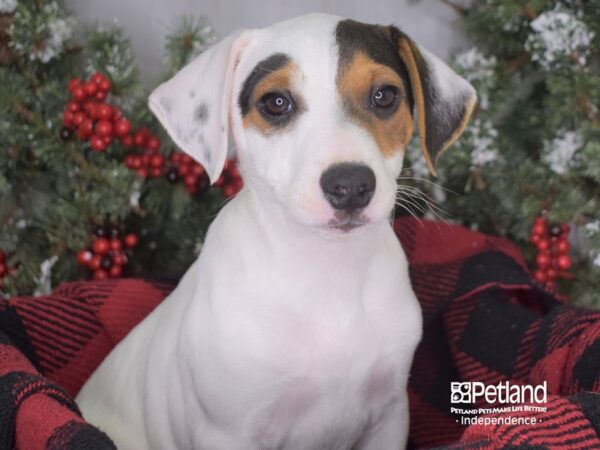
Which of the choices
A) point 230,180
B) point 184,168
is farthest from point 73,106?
point 230,180

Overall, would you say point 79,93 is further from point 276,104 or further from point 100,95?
point 276,104

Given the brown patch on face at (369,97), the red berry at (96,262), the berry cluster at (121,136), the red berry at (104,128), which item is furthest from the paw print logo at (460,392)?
the red berry at (104,128)

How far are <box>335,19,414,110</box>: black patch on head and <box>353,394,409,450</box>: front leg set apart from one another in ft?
2.61

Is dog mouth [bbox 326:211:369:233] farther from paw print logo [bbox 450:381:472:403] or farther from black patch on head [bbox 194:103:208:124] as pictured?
paw print logo [bbox 450:381:472:403]

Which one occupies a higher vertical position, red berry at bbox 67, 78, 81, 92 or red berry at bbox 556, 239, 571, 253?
red berry at bbox 67, 78, 81, 92

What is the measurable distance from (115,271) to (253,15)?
4.38 feet

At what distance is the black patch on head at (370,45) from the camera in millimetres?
2086

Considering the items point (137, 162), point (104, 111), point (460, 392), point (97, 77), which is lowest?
point (460, 392)

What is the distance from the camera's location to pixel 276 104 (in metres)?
2.07

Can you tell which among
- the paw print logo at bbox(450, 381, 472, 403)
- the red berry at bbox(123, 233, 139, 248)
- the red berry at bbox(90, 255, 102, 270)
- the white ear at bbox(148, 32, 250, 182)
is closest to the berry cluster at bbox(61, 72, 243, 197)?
the red berry at bbox(123, 233, 139, 248)

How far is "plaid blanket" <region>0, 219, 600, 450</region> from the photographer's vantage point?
2479 mm

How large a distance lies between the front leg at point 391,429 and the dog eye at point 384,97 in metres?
0.79

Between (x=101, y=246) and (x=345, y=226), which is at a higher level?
(x=345, y=226)

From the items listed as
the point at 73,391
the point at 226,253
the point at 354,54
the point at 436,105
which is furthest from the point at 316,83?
the point at 73,391
